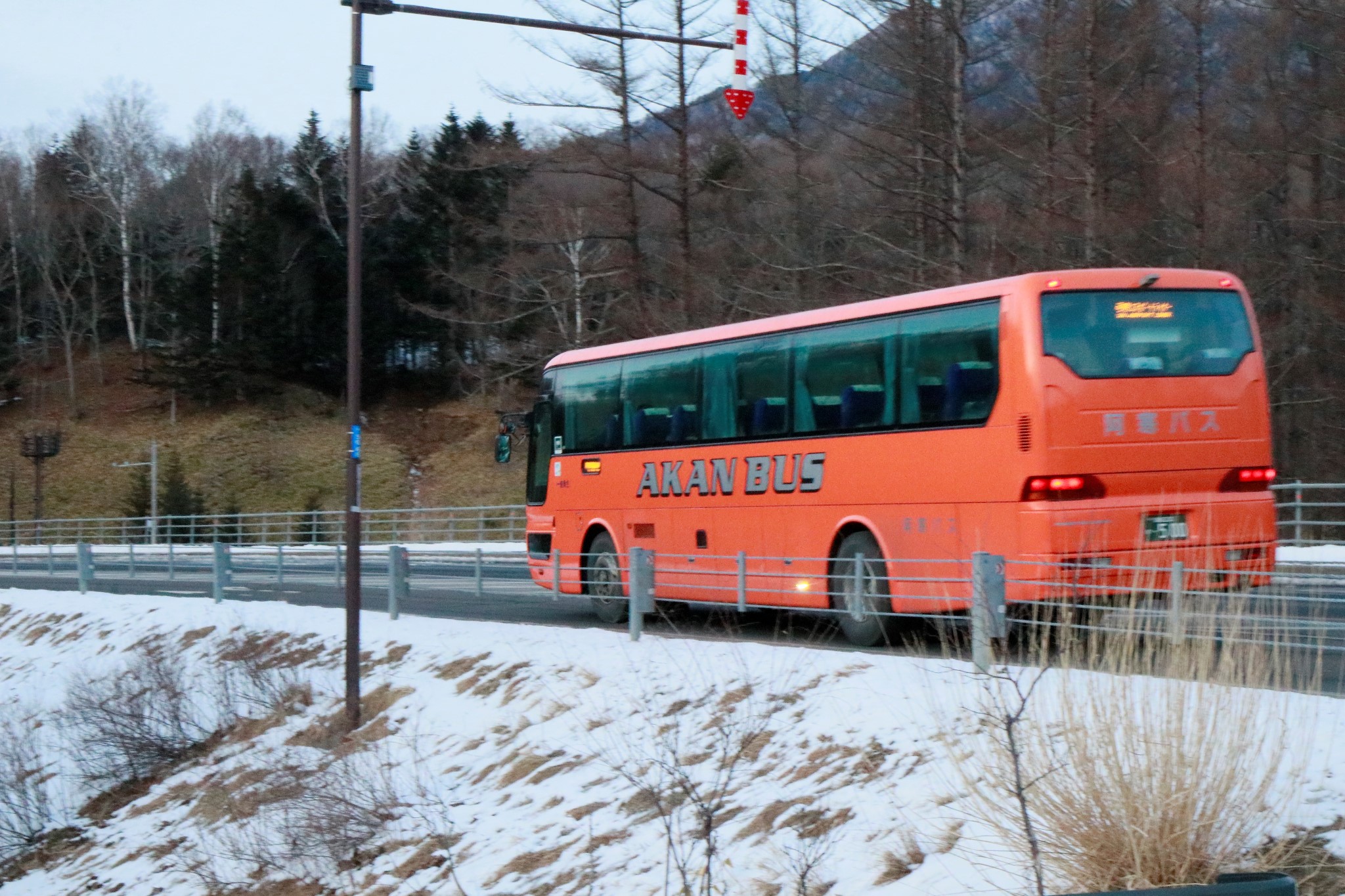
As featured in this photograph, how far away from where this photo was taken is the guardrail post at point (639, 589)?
15211 mm

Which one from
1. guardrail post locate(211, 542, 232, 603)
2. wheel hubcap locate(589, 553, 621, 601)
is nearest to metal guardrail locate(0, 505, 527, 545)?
guardrail post locate(211, 542, 232, 603)

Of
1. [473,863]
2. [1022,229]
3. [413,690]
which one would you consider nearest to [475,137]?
[1022,229]

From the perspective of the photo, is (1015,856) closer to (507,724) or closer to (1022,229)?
(507,724)

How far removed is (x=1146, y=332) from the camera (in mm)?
12891

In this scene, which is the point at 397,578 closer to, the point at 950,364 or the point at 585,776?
the point at 585,776

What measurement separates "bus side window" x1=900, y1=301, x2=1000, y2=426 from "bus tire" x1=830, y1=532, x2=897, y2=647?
4.36ft

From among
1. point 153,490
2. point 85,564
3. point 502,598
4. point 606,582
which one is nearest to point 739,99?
point 606,582

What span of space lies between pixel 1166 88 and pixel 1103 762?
2583cm

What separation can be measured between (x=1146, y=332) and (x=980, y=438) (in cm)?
171

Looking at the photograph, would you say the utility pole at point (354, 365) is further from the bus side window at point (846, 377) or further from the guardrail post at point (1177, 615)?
the guardrail post at point (1177, 615)

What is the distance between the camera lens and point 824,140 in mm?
31375

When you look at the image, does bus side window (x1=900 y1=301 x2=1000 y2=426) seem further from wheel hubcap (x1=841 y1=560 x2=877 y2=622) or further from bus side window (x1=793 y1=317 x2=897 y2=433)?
wheel hubcap (x1=841 y1=560 x2=877 y2=622)

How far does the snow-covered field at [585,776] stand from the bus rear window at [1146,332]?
3.02m

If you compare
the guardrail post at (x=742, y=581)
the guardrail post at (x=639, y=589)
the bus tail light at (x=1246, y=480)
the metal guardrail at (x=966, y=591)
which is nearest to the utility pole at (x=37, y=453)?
the metal guardrail at (x=966, y=591)
